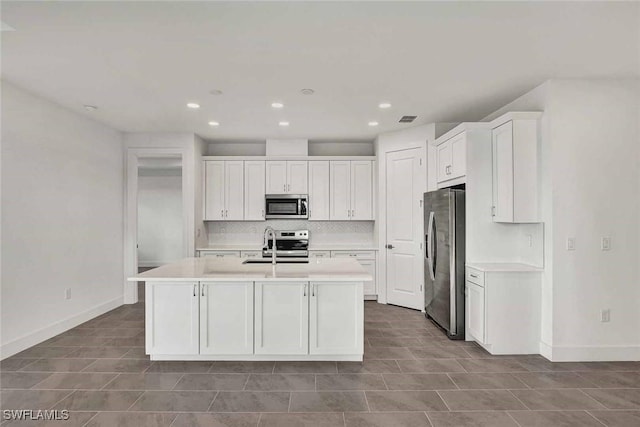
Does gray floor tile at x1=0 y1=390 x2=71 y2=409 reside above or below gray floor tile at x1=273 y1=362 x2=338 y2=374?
below

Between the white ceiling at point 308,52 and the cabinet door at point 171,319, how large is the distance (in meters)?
1.93

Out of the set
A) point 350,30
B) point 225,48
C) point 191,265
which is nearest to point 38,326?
point 191,265

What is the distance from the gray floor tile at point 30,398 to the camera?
2539 mm

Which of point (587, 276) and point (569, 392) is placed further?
point (587, 276)

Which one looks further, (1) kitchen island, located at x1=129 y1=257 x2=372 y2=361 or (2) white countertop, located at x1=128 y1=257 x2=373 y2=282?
(1) kitchen island, located at x1=129 y1=257 x2=372 y2=361

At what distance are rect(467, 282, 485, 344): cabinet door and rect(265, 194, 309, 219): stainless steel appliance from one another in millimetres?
2899

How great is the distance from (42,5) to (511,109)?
4.27m

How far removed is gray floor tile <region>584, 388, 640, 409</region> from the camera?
2551 millimetres

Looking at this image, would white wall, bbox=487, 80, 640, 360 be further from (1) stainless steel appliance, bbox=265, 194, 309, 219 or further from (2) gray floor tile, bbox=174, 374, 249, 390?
(1) stainless steel appliance, bbox=265, 194, 309, 219

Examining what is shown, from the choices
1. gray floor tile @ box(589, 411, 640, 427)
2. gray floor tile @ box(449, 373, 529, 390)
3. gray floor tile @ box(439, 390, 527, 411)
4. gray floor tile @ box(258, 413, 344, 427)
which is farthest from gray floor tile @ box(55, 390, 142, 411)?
gray floor tile @ box(589, 411, 640, 427)

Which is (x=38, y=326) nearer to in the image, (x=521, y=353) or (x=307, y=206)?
(x=307, y=206)

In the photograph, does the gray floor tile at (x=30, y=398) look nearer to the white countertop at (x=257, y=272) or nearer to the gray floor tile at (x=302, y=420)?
the white countertop at (x=257, y=272)

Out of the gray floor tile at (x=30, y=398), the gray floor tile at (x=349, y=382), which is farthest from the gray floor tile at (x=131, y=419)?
the gray floor tile at (x=349, y=382)

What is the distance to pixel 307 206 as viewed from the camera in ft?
19.3
